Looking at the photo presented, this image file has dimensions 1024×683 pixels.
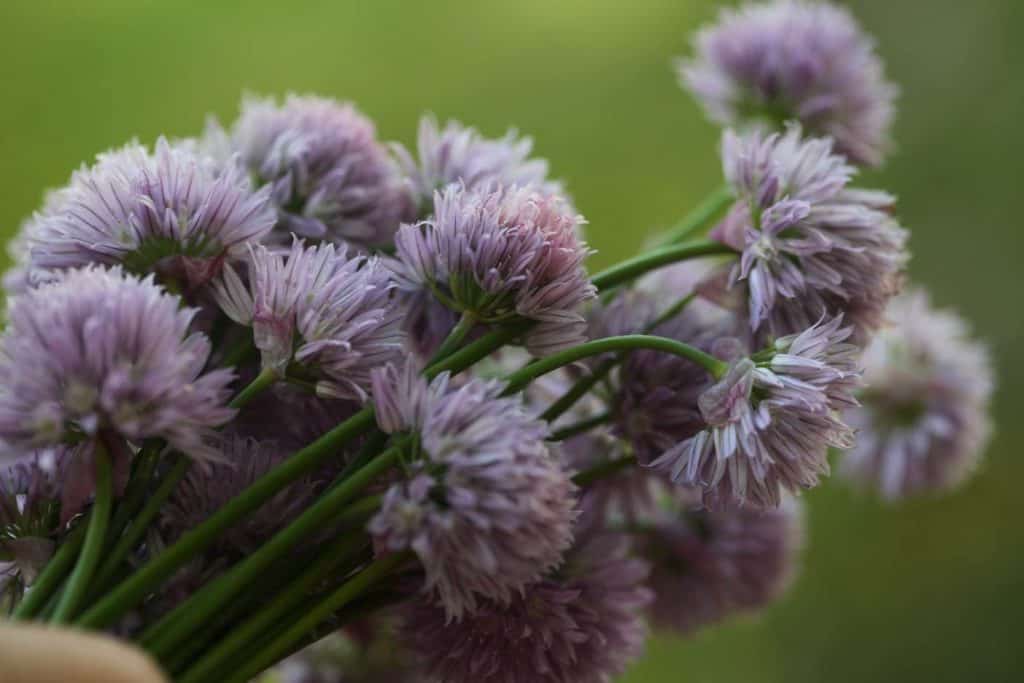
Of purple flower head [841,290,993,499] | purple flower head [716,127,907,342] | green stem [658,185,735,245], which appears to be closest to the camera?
purple flower head [716,127,907,342]

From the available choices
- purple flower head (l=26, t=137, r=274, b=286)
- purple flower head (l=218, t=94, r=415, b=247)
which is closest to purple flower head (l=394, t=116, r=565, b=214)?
purple flower head (l=218, t=94, r=415, b=247)

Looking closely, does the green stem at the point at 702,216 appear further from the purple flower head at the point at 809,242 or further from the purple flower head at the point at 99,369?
the purple flower head at the point at 99,369

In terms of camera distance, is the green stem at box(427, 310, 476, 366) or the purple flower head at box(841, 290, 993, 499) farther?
the purple flower head at box(841, 290, 993, 499)

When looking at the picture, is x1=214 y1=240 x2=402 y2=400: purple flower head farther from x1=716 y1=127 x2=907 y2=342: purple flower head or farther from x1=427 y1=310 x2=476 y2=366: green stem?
x1=716 y1=127 x2=907 y2=342: purple flower head

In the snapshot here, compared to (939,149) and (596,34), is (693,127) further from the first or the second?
(939,149)

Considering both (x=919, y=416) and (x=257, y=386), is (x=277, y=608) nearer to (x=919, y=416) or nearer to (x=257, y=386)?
(x=257, y=386)

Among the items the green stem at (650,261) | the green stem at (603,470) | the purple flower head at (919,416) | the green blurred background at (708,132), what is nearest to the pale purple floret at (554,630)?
the green stem at (603,470)
